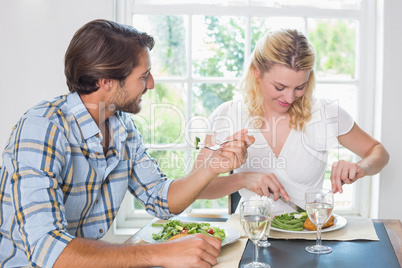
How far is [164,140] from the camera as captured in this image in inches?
110

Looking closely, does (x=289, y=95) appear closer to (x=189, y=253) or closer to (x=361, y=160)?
(x=361, y=160)

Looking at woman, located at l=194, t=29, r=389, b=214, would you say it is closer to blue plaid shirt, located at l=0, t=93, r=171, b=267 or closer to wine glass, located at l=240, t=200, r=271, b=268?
blue plaid shirt, located at l=0, t=93, r=171, b=267

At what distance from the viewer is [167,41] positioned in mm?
2762

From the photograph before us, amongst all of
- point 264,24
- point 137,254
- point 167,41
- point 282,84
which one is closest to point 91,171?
point 137,254

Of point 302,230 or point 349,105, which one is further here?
point 349,105

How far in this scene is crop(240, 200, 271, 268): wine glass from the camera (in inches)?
49.1

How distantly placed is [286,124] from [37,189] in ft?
4.38

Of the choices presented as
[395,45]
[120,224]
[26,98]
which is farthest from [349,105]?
[26,98]

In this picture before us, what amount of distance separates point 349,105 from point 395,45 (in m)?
0.43

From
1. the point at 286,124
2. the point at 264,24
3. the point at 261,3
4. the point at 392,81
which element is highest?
the point at 261,3

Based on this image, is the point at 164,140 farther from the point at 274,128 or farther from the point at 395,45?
the point at 395,45

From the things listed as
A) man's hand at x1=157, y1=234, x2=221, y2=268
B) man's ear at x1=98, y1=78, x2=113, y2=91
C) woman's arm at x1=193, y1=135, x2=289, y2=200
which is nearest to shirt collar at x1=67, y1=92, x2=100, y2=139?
man's ear at x1=98, y1=78, x2=113, y2=91

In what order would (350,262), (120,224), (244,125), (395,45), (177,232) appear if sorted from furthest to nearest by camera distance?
(120,224)
(395,45)
(244,125)
(177,232)
(350,262)

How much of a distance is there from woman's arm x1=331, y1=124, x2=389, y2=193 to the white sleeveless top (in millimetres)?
71
